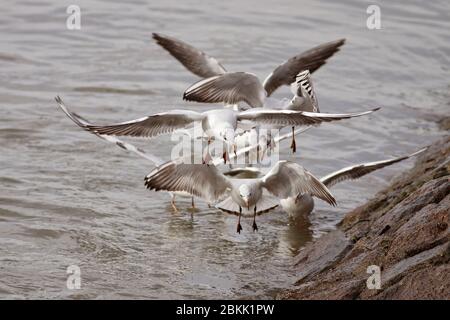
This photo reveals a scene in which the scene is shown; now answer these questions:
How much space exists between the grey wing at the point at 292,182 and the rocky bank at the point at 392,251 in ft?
1.24

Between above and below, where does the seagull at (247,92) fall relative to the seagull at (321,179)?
above

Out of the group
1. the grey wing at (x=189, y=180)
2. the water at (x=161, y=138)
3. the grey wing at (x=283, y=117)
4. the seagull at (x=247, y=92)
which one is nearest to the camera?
the water at (x=161, y=138)

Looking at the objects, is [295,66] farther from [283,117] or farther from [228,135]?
[228,135]

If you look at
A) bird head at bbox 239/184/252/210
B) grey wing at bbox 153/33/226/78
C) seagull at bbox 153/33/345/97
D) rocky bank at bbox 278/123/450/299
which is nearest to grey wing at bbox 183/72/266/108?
seagull at bbox 153/33/345/97

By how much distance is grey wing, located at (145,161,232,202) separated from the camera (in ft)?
26.1

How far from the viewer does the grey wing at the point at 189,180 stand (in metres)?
7.96

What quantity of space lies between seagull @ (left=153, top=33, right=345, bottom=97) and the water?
1.07 metres

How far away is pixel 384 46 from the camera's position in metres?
15.3

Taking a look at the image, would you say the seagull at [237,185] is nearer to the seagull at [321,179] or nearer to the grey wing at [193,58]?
the seagull at [321,179]

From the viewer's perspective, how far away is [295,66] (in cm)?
987

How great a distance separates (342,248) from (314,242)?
3.16 feet

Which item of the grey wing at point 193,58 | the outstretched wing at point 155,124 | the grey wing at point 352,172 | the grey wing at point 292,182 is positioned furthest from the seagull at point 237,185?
the grey wing at point 193,58

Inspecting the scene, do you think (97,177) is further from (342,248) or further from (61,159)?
(342,248)

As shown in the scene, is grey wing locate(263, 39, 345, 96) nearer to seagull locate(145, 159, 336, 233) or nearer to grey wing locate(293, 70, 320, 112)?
grey wing locate(293, 70, 320, 112)
